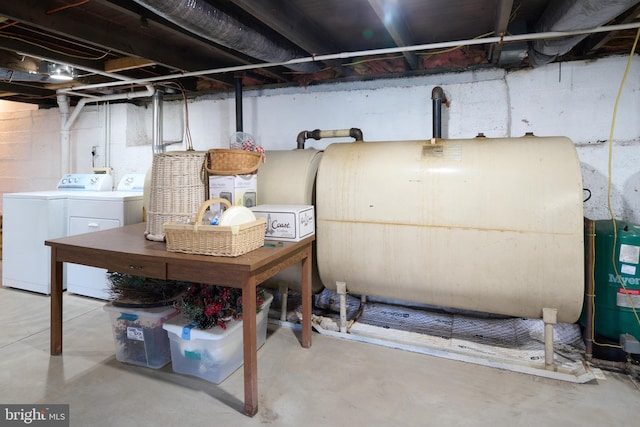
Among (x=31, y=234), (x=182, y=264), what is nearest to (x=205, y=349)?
(x=182, y=264)

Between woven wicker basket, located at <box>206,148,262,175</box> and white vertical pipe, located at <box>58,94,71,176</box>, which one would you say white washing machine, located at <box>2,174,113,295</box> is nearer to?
white vertical pipe, located at <box>58,94,71,176</box>

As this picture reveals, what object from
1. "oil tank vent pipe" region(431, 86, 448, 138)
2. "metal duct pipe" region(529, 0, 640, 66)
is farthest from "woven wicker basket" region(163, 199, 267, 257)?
"metal duct pipe" region(529, 0, 640, 66)

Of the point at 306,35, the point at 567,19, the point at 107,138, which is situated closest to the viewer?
the point at 567,19

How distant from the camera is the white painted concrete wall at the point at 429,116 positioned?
2.63 meters

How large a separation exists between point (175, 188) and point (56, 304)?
111 cm

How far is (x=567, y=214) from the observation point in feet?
6.73

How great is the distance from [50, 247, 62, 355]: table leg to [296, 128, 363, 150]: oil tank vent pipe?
198 cm

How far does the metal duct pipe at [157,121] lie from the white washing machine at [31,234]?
1001 mm

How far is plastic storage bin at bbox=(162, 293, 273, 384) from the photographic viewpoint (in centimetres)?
205

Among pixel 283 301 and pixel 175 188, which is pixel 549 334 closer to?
pixel 283 301

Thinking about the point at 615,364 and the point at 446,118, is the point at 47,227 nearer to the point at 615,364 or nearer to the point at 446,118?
the point at 446,118

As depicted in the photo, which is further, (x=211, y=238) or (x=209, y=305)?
(x=209, y=305)

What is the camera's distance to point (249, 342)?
5.77 ft

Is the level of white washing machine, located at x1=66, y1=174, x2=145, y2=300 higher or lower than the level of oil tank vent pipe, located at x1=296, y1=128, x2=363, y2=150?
lower
